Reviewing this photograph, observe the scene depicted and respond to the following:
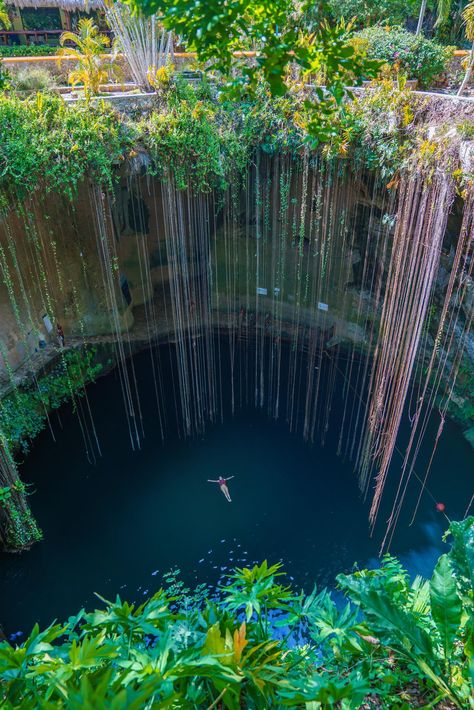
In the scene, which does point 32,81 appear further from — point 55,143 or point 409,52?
point 409,52

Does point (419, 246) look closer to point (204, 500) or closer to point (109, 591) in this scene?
point (204, 500)

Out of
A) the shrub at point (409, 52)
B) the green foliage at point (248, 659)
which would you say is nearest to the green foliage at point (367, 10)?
the shrub at point (409, 52)

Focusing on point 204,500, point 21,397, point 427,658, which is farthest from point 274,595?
point 21,397

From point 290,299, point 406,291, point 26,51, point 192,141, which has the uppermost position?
point 26,51

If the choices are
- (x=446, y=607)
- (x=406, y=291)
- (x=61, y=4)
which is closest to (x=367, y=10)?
(x=61, y=4)

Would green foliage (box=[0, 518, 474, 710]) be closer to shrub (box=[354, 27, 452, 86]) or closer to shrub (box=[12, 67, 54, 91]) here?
shrub (box=[12, 67, 54, 91])

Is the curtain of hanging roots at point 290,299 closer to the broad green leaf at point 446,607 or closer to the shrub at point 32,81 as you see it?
the shrub at point 32,81

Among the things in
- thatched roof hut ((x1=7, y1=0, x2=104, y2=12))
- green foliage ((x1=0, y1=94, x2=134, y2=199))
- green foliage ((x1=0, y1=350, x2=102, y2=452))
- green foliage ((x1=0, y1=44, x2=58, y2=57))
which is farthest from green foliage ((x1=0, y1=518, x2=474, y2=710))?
thatched roof hut ((x1=7, y1=0, x2=104, y2=12))
